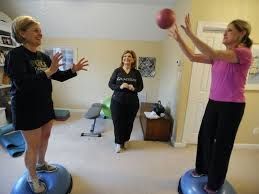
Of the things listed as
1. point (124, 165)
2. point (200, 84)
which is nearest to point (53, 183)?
point (124, 165)

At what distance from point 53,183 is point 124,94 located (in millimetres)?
Result: 1333

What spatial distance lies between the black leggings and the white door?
1.17 m

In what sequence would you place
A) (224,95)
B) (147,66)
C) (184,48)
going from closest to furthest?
(224,95)
(184,48)
(147,66)

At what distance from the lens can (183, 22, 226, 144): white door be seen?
269 centimetres

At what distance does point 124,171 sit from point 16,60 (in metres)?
1.65

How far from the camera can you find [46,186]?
1.78 metres

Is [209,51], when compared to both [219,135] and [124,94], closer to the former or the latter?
[219,135]

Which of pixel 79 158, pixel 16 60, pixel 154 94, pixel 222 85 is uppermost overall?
pixel 16 60

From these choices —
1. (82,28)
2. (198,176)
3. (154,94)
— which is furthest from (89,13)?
(198,176)

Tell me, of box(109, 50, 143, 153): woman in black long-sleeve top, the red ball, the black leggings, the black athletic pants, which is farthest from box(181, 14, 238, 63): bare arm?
the black athletic pants

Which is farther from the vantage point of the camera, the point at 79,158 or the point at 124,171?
the point at 79,158

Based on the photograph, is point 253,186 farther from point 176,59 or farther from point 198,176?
point 176,59

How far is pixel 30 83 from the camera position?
1462 millimetres

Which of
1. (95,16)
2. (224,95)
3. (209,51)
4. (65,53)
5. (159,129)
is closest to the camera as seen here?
(209,51)
